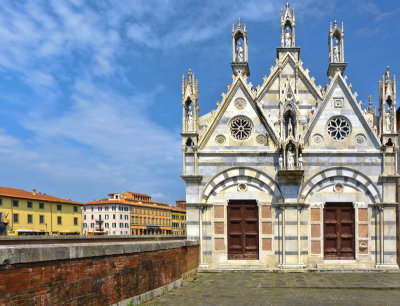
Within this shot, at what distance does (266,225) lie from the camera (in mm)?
21672

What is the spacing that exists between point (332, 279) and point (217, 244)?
5751 millimetres

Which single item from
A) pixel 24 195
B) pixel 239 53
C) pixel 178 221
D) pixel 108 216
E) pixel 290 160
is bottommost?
pixel 178 221

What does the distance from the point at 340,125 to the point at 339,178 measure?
2.67 m

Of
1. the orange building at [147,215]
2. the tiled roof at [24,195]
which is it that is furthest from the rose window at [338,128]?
the orange building at [147,215]

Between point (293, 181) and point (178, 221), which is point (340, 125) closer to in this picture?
point (293, 181)

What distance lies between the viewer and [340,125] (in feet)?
72.9

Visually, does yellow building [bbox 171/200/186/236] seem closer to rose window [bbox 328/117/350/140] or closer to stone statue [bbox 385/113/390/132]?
rose window [bbox 328/117/350/140]

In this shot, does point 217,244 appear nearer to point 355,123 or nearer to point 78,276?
point 355,123

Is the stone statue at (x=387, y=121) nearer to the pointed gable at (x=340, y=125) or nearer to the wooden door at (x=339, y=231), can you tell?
Result: the pointed gable at (x=340, y=125)

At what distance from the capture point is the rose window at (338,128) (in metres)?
22.1

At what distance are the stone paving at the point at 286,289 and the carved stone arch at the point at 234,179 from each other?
3991 mm

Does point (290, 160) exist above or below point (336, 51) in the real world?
below

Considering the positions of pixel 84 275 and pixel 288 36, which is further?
pixel 288 36

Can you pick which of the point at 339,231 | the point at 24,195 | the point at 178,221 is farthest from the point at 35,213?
the point at 178,221
